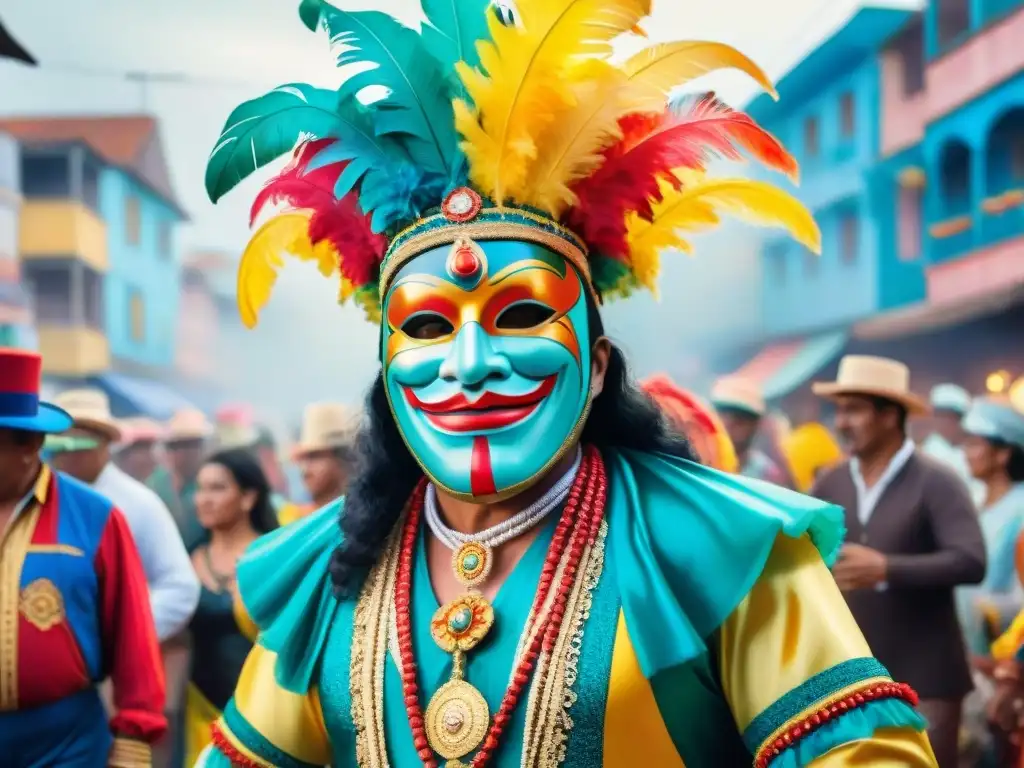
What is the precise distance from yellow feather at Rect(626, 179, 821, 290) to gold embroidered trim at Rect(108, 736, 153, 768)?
2167 mm

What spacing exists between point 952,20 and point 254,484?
4886 mm

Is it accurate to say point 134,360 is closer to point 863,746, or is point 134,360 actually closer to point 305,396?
point 305,396

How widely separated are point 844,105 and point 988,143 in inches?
43.6

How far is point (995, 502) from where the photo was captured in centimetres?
478

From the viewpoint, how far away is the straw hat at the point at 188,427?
6402mm

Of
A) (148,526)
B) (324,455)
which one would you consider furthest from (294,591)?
(324,455)

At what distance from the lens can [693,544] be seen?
1772 millimetres

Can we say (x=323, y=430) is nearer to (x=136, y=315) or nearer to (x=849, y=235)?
(x=136, y=315)

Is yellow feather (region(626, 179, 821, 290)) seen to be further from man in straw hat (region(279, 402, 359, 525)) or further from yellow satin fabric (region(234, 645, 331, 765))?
man in straw hat (region(279, 402, 359, 525))

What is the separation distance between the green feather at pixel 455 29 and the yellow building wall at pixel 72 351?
571 centimetres

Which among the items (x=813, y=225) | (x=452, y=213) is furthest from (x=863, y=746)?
(x=452, y=213)

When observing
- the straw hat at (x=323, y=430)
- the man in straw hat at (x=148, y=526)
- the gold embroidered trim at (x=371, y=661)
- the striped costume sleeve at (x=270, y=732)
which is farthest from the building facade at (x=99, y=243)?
the gold embroidered trim at (x=371, y=661)

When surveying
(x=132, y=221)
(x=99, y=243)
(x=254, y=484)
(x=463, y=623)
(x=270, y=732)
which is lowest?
(x=270, y=732)

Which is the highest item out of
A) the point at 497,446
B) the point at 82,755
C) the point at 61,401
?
the point at 61,401
